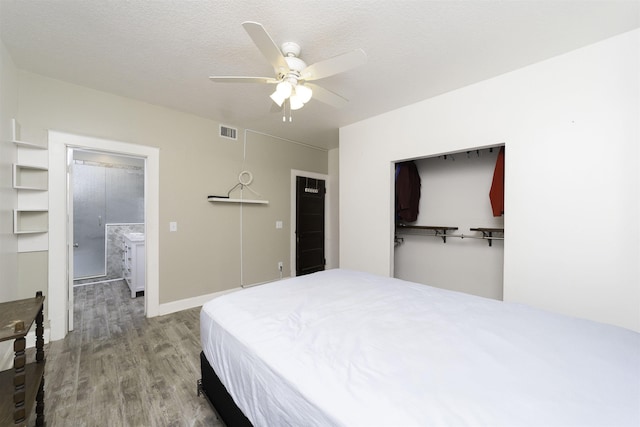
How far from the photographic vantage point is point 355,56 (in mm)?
1598

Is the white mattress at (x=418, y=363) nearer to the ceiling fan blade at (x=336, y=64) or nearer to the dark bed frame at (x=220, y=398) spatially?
the dark bed frame at (x=220, y=398)

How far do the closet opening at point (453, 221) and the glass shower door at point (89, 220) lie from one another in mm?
5380

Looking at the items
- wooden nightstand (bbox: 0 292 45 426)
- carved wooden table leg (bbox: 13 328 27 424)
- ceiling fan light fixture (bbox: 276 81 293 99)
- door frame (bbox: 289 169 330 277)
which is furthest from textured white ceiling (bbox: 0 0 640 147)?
door frame (bbox: 289 169 330 277)

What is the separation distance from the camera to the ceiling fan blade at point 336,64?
1.59 m

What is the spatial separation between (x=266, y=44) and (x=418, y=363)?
1795 mm

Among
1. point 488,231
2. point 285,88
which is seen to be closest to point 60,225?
point 285,88

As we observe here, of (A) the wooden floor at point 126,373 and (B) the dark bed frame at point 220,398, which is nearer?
(B) the dark bed frame at point 220,398

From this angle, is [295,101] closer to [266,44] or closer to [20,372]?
[266,44]

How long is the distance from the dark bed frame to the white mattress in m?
0.10

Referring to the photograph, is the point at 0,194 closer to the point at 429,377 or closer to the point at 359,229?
the point at 429,377

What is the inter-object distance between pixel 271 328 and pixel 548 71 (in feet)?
9.54

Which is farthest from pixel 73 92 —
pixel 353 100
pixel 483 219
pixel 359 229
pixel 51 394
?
pixel 483 219

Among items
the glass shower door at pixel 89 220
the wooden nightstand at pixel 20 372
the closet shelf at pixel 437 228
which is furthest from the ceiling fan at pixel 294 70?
the glass shower door at pixel 89 220

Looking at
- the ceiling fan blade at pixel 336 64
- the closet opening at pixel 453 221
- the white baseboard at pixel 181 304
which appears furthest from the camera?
the white baseboard at pixel 181 304
